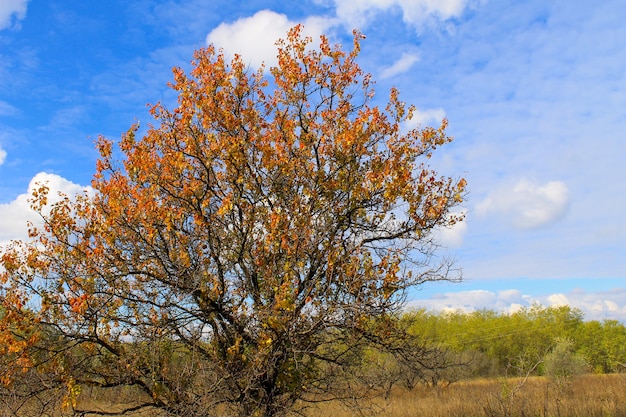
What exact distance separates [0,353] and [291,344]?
563 cm

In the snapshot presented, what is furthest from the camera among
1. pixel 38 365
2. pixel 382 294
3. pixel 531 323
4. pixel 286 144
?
pixel 531 323

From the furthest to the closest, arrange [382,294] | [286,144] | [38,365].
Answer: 1. [286,144]
2. [382,294]
3. [38,365]

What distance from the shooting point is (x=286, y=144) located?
36.6 ft

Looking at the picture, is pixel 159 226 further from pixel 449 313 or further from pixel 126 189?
pixel 449 313

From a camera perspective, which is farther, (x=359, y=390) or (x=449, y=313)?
(x=449, y=313)

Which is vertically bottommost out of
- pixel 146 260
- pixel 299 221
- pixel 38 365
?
pixel 38 365

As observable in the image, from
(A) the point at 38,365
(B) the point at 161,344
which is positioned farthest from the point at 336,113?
(A) the point at 38,365

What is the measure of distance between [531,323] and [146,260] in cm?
8499

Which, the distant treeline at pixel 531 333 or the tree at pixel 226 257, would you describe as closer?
the tree at pixel 226 257

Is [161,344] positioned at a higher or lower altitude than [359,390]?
higher

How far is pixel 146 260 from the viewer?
1045 cm

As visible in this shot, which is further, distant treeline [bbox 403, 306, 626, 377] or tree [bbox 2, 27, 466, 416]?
distant treeline [bbox 403, 306, 626, 377]

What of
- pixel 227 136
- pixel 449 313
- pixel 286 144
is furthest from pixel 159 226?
pixel 449 313

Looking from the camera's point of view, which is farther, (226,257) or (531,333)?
(531,333)
